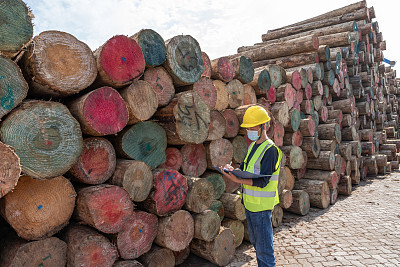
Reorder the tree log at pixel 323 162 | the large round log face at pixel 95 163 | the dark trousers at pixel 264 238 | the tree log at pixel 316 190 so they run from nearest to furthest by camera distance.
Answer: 1. the large round log face at pixel 95 163
2. the dark trousers at pixel 264 238
3. the tree log at pixel 316 190
4. the tree log at pixel 323 162

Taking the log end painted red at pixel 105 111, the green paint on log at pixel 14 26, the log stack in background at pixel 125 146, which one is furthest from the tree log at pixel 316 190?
the green paint on log at pixel 14 26

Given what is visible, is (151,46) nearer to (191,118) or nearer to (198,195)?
(191,118)

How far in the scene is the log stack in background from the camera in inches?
82.4

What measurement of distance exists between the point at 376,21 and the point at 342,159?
7827 mm

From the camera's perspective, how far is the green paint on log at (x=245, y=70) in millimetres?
4666

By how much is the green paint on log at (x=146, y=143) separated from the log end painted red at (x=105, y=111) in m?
0.34

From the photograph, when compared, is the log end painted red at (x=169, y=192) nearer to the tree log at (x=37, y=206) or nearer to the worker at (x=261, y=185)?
the worker at (x=261, y=185)

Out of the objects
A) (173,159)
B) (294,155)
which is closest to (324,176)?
(294,155)

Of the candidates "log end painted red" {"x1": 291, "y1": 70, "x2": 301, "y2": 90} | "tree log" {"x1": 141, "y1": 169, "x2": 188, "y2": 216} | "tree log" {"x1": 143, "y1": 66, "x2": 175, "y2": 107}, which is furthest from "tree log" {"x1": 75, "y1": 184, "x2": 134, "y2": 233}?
"log end painted red" {"x1": 291, "y1": 70, "x2": 301, "y2": 90}

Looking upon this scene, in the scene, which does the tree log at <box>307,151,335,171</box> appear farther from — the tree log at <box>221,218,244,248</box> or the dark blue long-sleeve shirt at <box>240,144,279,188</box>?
the dark blue long-sleeve shirt at <box>240,144,279,188</box>

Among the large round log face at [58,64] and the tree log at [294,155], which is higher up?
the large round log face at [58,64]

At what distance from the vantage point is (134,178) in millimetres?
2736

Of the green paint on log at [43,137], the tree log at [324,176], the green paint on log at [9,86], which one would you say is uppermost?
the green paint on log at [9,86]

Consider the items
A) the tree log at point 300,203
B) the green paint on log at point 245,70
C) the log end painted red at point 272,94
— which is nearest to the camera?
the green paint on log at point 245,70
